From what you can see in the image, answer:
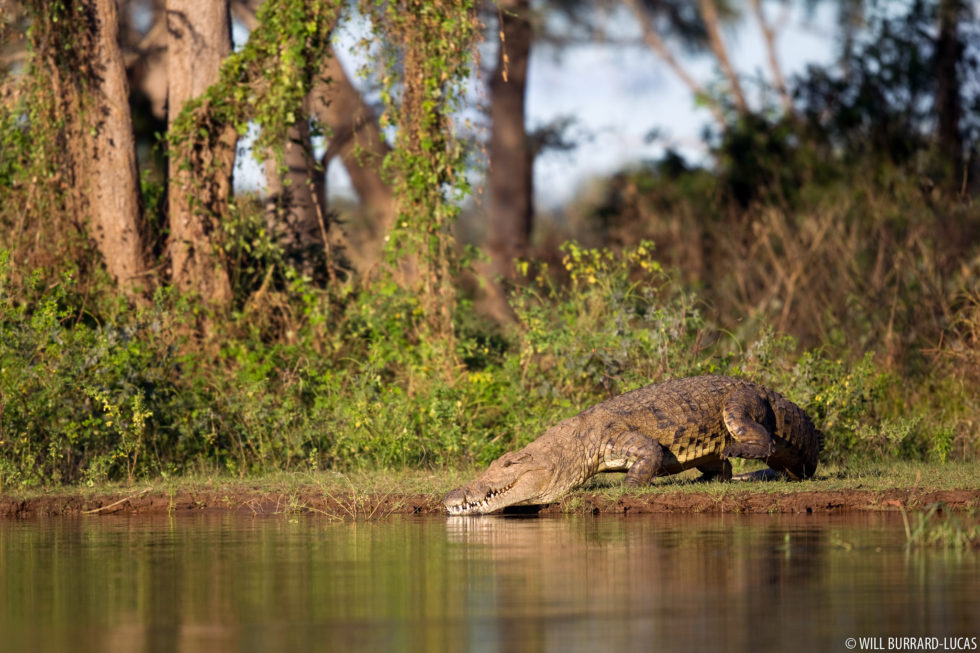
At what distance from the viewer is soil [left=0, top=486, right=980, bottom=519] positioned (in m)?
9.09

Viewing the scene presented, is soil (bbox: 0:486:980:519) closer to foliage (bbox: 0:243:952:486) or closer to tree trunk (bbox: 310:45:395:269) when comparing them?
foliage (bbox: 0:243:952:486)

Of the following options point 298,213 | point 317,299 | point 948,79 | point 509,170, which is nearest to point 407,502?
point 317,299

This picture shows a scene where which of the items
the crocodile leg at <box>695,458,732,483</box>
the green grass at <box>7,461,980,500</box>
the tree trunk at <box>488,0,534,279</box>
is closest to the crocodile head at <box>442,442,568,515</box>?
the green grass at <box>7,461,980,500</box>

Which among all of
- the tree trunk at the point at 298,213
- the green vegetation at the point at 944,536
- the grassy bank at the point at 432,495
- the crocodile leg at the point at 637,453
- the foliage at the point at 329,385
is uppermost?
the tree trunk at the point at 298,213

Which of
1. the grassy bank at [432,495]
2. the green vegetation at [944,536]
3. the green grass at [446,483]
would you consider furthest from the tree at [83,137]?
the green vegetation at [944,536]

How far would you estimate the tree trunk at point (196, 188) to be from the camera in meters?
14.8

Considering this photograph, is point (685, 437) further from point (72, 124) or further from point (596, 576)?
point (72, 124)

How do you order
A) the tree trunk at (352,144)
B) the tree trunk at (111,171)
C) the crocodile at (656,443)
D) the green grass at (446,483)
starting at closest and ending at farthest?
the green grass at (446,483), the crocodile at (656,443), the tree trunk at (111,171), the tree trunk at (352,144)

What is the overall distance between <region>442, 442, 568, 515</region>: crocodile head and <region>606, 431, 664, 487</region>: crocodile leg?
0.55 m

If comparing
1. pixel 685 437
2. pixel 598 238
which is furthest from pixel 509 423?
pixel 598 238

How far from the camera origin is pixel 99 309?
14406 mm

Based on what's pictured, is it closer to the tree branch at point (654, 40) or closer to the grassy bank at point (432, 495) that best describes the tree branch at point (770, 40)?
the tree branch at point (654, 40)

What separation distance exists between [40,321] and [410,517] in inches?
170

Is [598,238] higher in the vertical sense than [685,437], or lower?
higher
